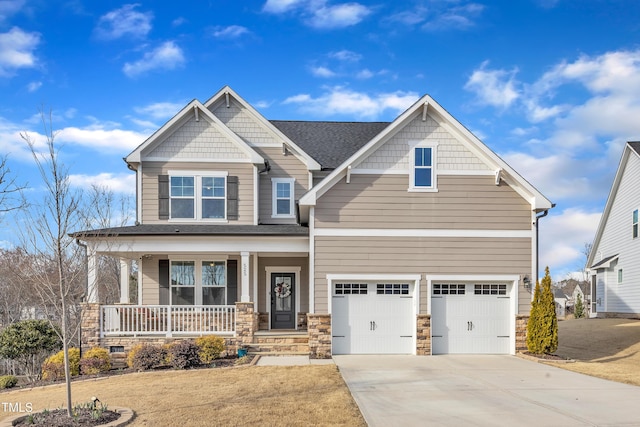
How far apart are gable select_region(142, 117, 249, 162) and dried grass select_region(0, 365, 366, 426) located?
7.90 metres

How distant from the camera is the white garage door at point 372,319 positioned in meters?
16.5

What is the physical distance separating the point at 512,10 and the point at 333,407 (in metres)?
13.3

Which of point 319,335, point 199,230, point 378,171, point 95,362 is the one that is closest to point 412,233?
point 378,171

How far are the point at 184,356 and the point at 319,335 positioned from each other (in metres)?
3.79

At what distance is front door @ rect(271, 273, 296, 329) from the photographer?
65.1 feet

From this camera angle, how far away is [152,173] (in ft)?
63.0

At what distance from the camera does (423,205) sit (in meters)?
16.8

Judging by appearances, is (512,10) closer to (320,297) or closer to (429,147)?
(429,147)

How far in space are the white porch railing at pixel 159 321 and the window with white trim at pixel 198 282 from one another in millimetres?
1350

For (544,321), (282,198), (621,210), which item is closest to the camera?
(544,321)

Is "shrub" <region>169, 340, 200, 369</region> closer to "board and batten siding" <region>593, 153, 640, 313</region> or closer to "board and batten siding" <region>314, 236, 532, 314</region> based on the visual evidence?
"board and batten siding" <region>314, 236, 532, 314</region>

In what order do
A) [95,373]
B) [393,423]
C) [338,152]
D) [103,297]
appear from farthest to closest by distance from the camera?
[103,297] < [338,152] < [95,373] < [393,423]

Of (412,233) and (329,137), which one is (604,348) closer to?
(412,233)

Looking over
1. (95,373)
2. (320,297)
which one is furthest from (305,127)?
(95,373)
